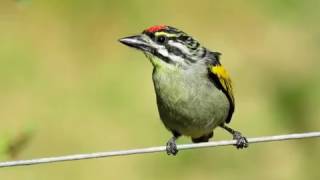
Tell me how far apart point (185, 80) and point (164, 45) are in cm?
31

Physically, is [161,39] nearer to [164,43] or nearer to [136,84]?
[164,43]

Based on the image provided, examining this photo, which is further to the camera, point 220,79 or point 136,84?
point 136,84

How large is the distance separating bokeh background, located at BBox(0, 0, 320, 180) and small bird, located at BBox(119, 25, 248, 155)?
9.48ft

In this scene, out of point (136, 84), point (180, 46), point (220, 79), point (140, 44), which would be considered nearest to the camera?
point (140, 44)

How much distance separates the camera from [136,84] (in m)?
11.8

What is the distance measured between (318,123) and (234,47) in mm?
1899

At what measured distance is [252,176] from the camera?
33.9 ft

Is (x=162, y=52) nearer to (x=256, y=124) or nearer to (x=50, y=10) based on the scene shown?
(x=256, y=124)

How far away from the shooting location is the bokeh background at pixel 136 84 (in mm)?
10523

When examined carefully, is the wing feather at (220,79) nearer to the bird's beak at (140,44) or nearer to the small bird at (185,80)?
the small bird at (185,80)

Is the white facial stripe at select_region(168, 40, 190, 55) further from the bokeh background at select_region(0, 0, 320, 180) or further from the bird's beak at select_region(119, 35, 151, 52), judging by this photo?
the bokeh background at select_region(0, 0, 320, 180)

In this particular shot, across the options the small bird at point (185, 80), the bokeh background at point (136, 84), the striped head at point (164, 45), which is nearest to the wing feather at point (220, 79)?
the small bird at point (185, 80)

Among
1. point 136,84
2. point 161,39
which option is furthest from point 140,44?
point 136,84

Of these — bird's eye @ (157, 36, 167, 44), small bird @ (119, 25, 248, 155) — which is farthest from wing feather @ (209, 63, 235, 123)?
bird's eye @ (157, 36, 167, 44)
